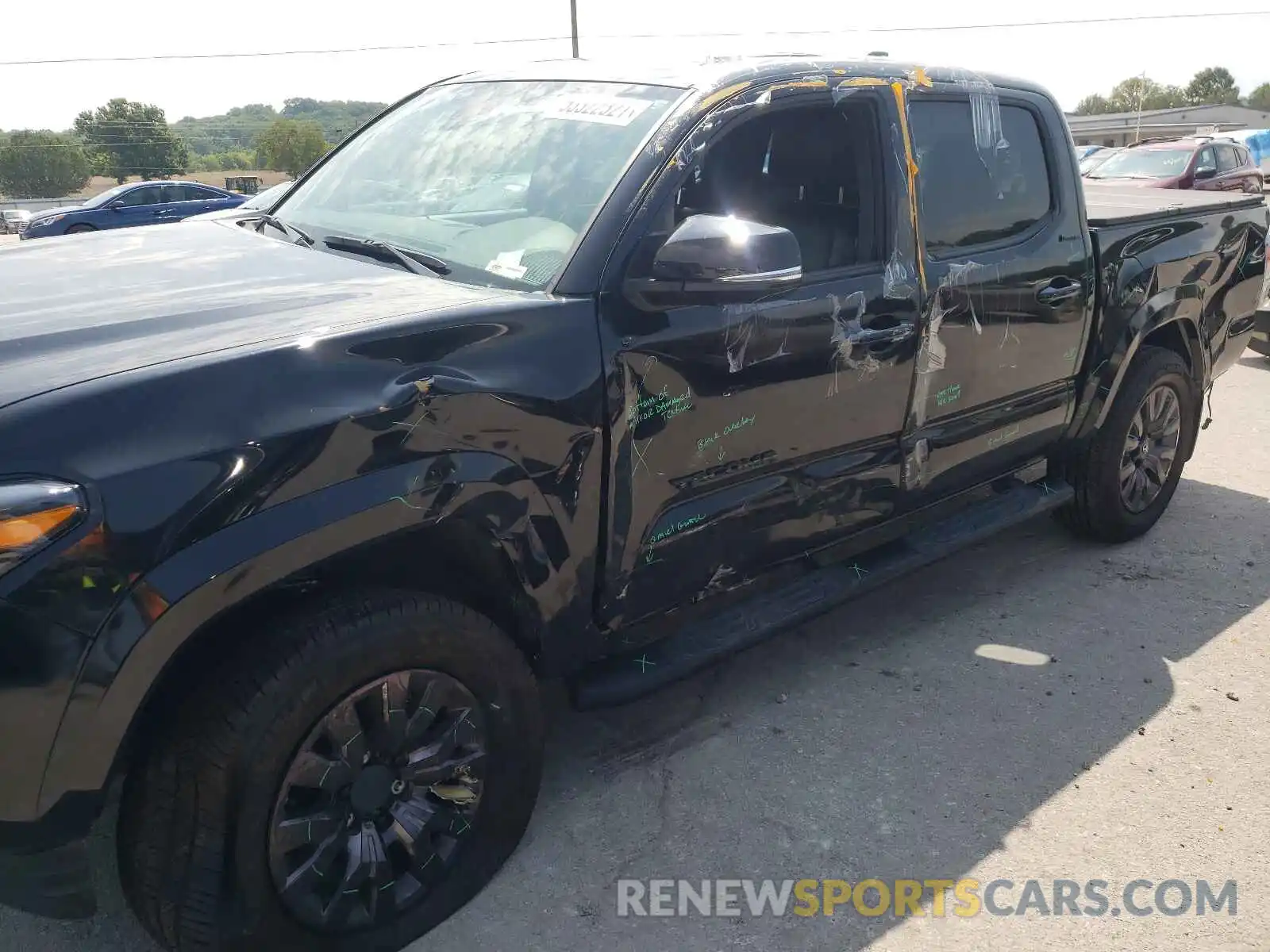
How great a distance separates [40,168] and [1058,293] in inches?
4116

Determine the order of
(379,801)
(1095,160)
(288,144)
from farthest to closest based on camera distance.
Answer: (288,144)
(1095,160)
(379,801)

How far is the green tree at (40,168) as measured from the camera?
89.8 m

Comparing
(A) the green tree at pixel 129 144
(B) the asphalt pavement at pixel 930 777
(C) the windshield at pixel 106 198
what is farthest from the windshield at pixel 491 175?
(A) the green tree at pixel 129 144

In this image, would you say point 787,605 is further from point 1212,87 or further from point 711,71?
point 1212,87

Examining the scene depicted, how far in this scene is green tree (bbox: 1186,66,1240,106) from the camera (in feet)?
353

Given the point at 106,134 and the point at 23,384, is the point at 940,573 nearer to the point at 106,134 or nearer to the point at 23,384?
the point at 23,384

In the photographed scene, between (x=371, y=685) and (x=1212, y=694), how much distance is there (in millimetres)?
2847

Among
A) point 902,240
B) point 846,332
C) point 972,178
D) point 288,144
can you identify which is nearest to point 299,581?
point 846,332

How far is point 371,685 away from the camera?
2.10 metres

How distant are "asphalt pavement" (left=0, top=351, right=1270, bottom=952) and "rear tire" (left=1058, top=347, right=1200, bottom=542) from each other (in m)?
0.32

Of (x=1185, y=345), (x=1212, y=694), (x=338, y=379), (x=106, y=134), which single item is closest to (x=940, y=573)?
(x=1212, y=694)

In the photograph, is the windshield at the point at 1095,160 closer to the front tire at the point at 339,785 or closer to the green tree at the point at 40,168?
the front tire at the point at 339,785

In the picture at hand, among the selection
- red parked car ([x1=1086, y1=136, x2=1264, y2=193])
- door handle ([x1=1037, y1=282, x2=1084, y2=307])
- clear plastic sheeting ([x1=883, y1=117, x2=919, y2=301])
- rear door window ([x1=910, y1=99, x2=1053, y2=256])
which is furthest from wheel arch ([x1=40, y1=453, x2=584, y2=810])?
red parked car ([x1=1086, y1=136, x2=1264, y2=193])

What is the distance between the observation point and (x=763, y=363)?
107 inches
